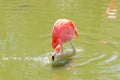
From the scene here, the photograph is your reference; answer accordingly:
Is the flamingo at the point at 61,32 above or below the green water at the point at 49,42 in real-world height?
above

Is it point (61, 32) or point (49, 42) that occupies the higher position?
point (61, 32)

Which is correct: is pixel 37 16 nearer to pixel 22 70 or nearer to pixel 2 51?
pixel 2 51

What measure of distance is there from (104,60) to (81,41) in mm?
969

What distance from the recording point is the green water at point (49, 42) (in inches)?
193

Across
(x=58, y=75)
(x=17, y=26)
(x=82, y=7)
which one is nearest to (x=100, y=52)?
(x=58, y=75)

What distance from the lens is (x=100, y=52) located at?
5500mm

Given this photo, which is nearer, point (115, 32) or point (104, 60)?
point (104, 60)

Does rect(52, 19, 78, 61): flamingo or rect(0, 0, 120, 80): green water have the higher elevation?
rect(52, 19, 78, 61): flamingo

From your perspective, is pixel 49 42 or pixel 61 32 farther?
pixel 49 42

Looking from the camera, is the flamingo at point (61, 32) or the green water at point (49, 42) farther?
the flamingo at point (61, 32)

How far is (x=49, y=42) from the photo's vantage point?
6.10 m

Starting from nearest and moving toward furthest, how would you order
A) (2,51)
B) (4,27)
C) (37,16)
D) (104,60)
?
(104,60) → (2,51) → (4,27) → (37,16)

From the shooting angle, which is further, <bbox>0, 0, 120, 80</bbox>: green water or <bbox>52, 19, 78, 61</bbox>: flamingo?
<bbox>52, 19, 78, 61</bbox>: flamingo

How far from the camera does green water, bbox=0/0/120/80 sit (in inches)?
193
